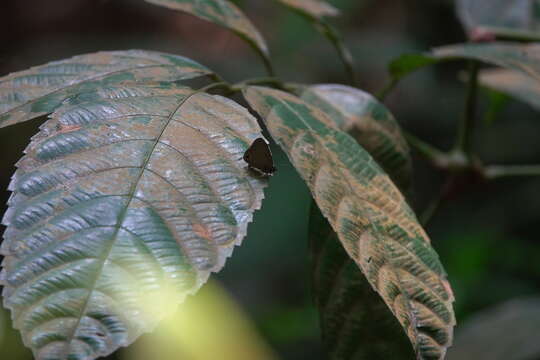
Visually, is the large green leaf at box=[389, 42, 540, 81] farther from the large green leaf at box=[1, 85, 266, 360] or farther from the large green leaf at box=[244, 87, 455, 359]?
the large green leaf at box=[1, 85, 266, 360]

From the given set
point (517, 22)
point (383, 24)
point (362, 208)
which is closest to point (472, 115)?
point (517, 22)

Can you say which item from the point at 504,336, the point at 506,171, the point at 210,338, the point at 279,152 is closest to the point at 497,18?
the point at 506,171

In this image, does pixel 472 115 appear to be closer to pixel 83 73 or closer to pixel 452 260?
pixel 83 73

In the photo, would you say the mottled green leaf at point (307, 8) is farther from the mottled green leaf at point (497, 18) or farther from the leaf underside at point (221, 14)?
the mottled green leaf at point (497, 18)

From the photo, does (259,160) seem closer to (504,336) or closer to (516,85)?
(516,85)

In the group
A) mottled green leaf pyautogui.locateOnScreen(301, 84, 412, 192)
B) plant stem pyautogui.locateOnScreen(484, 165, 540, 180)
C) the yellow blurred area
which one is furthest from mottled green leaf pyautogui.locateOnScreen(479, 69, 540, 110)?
the yellow blurred area
